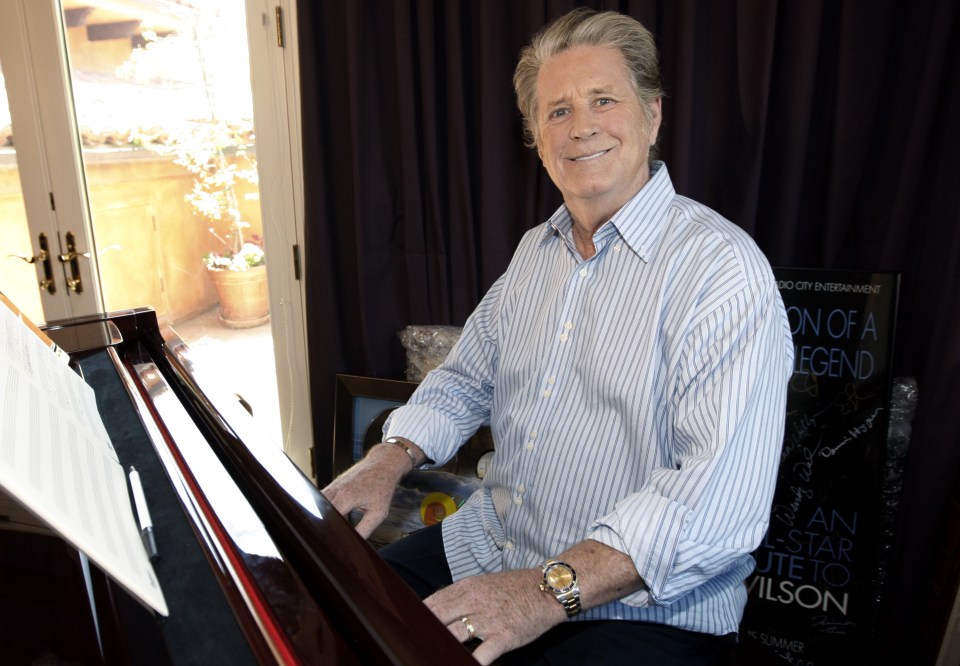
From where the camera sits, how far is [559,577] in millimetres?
880

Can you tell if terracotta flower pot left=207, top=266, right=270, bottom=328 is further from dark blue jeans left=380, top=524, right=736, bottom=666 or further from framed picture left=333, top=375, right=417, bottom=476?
dark blue jeans left=380, top=524, right=736, bottom=666

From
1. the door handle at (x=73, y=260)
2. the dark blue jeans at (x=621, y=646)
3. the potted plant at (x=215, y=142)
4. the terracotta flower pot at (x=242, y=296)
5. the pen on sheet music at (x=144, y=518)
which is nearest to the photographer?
the pen on sheet music at (x=144, y=518)

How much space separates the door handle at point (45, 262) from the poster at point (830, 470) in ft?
9.02

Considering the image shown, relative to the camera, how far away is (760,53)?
61.7 inches

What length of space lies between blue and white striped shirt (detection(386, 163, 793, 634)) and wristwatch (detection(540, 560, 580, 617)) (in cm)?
9

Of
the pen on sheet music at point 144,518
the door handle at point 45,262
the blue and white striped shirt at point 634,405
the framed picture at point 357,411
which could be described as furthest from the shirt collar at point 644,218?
the door handle at point 45,262

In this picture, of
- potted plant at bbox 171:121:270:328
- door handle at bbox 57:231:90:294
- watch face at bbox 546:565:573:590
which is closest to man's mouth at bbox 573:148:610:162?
watch face at bbox 546:565:573:590

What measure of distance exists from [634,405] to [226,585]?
0.69m

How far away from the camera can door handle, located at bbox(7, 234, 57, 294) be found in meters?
2.76

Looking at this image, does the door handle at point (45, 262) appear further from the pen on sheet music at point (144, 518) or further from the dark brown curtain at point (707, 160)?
the pen on sheet music at point (144, 518)

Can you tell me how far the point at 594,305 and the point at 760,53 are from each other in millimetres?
845

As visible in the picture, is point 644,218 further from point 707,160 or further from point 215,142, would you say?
point 215,142

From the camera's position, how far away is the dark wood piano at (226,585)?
0.52m

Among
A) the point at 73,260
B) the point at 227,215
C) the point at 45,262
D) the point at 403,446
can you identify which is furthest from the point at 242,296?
the point at 403,446
